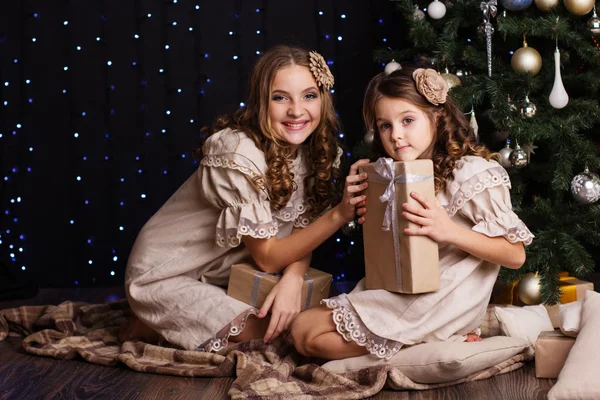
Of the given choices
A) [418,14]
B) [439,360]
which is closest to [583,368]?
[439,360]

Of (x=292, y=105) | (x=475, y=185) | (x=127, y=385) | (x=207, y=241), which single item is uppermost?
(x=292, y=105)

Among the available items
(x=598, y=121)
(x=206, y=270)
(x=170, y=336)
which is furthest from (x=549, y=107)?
(x=170, y=336)

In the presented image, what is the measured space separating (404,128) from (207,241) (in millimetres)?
799

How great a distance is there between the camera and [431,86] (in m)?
2.21

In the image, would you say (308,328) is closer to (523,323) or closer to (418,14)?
(523,323)

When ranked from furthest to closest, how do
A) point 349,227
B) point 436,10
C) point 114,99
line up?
point 114,99, point 349,227, point 436,10

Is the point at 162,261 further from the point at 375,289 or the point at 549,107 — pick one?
the point at 549,107

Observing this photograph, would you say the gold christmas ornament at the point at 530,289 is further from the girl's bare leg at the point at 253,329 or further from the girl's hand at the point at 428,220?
the girl's bare leg at the point at 253,329

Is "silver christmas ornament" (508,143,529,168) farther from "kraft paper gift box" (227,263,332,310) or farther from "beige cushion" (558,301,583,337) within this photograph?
"kraft paper gift box" (227,263,332,310)

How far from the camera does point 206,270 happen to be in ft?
8.72

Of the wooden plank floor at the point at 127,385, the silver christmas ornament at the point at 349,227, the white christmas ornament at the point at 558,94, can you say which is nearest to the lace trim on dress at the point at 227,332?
the wooden plank floor at the point at 127,385

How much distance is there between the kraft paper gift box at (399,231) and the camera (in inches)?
82.4

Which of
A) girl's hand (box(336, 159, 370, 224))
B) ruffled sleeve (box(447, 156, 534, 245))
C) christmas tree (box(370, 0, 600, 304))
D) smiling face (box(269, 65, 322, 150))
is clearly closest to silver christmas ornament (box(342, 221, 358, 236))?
christmas tree (box(370, 0, 600, 304))

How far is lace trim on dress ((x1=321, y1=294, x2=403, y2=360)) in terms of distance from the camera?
85.4 inches
